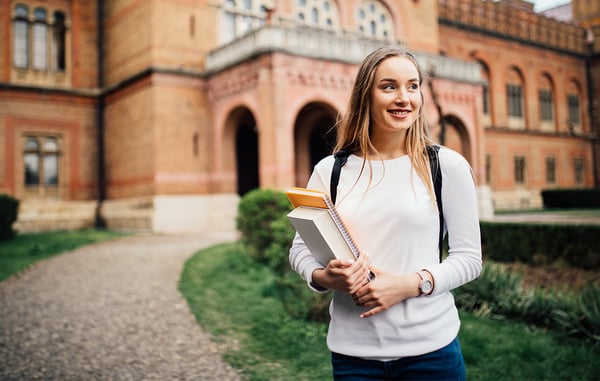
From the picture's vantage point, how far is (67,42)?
20.3 m

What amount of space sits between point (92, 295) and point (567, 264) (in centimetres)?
768

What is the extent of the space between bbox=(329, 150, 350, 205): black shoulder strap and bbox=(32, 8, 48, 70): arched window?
20922 mm

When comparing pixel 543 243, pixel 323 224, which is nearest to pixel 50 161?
pixel 543 243

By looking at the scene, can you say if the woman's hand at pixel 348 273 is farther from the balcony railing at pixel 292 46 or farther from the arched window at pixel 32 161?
the arched window at pixel 32 161

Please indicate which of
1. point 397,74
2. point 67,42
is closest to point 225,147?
point 67,42

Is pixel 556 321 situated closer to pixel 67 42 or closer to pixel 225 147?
pixel 225 147

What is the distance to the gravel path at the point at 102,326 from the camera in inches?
182

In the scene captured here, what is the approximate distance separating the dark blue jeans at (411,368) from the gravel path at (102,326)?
9.27 ft

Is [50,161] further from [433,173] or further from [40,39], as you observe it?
[433,173]

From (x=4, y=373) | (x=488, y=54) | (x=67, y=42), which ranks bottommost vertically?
(x=4, y=373)

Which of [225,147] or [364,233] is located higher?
[225,147]

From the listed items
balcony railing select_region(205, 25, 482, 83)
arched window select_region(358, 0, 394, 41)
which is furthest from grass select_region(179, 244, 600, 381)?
arched window select_region(358, 0, 394, 41)

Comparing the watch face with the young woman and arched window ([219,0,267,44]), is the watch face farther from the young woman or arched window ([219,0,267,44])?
arched window ([219,0,267,44])

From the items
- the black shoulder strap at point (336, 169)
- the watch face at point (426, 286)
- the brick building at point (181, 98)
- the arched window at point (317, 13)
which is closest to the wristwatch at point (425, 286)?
the watch face at point (426, 286)
